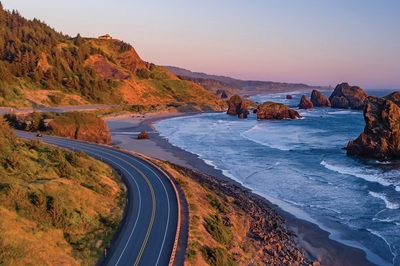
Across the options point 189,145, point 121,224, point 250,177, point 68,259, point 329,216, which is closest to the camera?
point 68,259

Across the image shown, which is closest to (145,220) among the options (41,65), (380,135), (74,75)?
(380,135)

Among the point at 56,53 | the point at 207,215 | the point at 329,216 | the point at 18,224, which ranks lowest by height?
the point at 329,216

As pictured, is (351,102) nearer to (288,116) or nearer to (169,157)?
(288,116)

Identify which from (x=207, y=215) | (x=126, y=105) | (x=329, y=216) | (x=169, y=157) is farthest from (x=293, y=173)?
(x=126, y=105)

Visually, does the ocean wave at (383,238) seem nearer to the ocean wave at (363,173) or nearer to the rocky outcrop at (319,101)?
the ocean wave at (363,173)

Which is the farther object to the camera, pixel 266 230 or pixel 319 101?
pixel 319 101

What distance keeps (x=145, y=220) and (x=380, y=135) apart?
45789 millimetres

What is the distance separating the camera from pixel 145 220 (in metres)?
26.2

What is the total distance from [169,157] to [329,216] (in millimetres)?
28958

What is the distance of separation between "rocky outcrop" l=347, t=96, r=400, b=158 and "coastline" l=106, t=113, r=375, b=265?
83.5 feet

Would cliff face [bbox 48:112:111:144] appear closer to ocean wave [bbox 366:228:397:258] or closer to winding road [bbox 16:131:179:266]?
winding road [bbox 16:131:179:266]

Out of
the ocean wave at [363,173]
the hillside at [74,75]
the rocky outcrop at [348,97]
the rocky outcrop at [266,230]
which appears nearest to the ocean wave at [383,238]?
the rocky outcrop at [266,230]

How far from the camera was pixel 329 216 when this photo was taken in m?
35.3

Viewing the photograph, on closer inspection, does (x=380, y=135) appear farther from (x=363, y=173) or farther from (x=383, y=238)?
(x=383, y=238)
